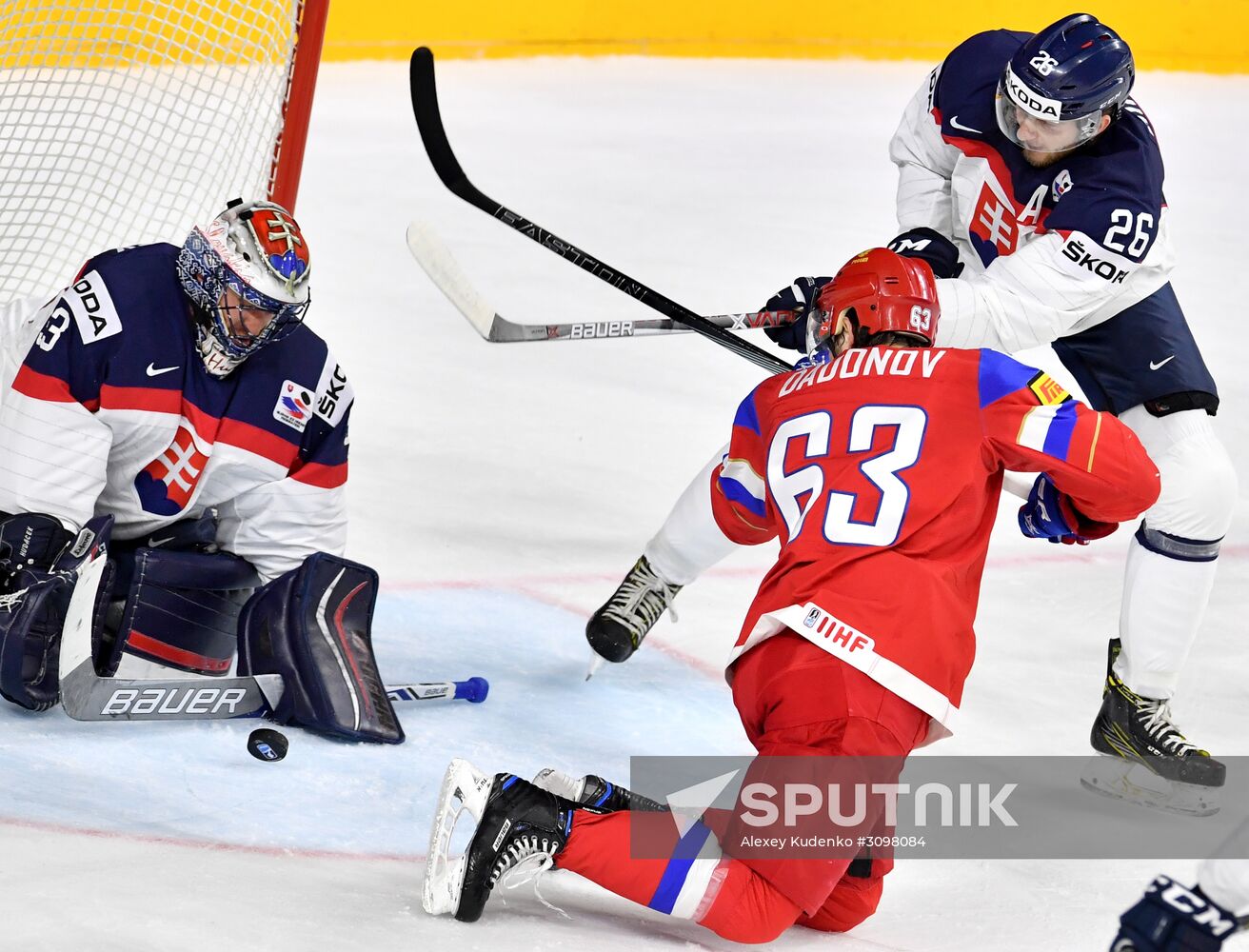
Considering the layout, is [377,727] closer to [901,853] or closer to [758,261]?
[901,853]

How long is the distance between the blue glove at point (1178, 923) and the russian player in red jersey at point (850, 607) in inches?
21.6

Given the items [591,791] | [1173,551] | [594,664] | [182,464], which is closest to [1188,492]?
[1173,551]

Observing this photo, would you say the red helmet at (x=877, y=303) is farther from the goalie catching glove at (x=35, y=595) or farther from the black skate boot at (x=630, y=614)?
the goalie catching glove at (x=35, y=595)

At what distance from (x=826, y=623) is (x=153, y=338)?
3.94 feet

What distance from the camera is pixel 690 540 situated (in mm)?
3098

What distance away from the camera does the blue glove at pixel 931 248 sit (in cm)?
315

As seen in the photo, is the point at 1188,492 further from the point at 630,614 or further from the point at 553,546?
the point at 553,546

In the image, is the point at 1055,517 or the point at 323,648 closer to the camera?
the point at 1055,517

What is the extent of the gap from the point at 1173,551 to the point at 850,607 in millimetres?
958

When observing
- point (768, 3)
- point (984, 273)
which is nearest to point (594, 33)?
point (768, 3)

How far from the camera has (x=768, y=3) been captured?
8453 millimetres

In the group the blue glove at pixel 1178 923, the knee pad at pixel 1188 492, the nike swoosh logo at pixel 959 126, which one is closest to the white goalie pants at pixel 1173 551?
the knee pad at pixel 1188 492

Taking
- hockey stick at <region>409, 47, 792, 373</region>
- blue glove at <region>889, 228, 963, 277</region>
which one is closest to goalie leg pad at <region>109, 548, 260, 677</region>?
hockey stick at <region>409, 47, 792, 373</region>

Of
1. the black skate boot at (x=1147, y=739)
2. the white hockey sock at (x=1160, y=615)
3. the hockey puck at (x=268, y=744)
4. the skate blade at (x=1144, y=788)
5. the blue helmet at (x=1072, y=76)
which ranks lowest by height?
the hockey puck at (x=268, y=744)
